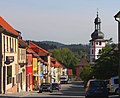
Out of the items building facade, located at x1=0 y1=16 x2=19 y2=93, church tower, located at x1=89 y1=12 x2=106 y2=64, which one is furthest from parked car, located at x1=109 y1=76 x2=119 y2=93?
church tower, located at x1=89 y1=12 x2=106 y2=64

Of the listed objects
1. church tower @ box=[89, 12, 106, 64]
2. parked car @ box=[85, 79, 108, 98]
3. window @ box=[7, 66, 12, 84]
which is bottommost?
parked car @ box=[85, 79, 108, 98]

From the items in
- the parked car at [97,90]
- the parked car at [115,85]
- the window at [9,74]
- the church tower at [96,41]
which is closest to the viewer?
the parked car at [97,90]

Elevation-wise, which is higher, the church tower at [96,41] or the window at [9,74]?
the church tower at [96,41]

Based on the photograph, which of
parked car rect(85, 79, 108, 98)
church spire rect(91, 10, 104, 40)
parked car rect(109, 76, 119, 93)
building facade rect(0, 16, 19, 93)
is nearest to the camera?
parked car rect(85, 79, 108, 98)

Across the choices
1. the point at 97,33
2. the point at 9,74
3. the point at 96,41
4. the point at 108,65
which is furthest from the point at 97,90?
the point at 96,41

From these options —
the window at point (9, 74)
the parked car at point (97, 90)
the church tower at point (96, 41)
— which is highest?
the church tower at point (96, 41)

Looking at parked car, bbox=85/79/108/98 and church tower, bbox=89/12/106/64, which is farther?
church tower, bbox=89/12/106/64

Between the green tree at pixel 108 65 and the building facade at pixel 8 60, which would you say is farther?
the green tree at pixel 108 65

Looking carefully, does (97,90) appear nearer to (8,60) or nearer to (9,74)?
(8,60)

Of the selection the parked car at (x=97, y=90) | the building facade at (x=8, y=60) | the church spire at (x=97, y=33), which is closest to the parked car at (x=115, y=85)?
the parked car at (x=97, y=90)

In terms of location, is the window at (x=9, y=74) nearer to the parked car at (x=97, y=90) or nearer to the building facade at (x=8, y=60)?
the building facade at (x=8, y=60)

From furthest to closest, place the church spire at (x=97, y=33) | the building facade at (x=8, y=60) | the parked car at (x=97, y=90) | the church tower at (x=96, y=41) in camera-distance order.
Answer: the church tower at (x=96, y=41) → the church spire at (x=97, y=33) → the building facade at (x=8, y=60) → the parked car at (x=97, y=90)

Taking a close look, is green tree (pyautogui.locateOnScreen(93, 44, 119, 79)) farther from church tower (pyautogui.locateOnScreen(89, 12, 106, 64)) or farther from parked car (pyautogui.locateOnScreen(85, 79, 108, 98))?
church tower (pyautogui.locateOnScreen(89, 12, 106, 64))

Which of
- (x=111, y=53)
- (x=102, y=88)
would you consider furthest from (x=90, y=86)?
(x=111, y=53)
